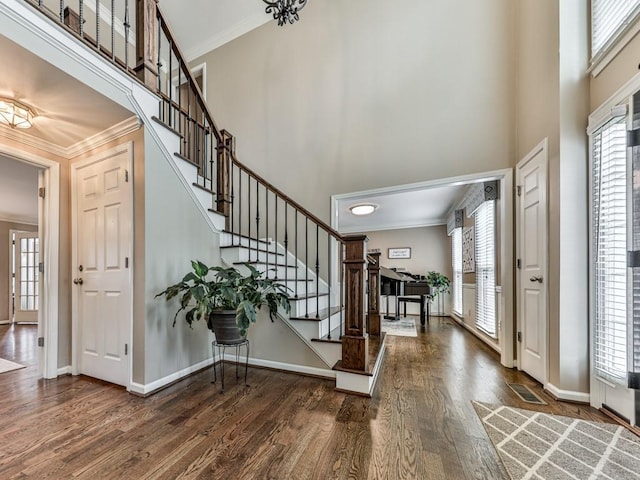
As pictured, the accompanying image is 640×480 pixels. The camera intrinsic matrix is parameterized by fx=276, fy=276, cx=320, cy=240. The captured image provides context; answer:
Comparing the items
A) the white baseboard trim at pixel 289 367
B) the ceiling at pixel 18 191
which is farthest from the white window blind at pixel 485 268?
the ceiling at pixel 18 191

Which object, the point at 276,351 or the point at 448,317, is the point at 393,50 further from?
the point at 448,317

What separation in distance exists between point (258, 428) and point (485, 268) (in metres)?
3.61

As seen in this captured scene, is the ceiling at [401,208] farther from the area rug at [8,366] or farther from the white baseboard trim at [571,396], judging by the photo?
the area rug at [8,366]

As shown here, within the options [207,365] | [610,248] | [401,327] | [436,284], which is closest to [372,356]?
[207,365]

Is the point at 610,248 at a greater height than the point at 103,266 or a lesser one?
greater

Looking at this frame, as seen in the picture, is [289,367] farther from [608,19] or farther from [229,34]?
[229,34]

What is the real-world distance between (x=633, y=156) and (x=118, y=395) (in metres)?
3.85

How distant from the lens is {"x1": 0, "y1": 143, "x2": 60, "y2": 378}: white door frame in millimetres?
2473

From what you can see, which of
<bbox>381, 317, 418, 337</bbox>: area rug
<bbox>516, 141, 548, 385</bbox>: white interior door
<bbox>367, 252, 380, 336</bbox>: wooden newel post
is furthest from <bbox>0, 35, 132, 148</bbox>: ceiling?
<bbox>381, 317, 418, 337</bbox>: area rug

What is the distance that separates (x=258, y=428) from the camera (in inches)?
66.0

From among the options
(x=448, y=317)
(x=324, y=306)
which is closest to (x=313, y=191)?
(x=324, y=306)

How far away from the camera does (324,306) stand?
322 cm

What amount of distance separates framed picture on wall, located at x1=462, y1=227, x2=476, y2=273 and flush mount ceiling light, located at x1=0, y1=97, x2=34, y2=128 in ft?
17.0

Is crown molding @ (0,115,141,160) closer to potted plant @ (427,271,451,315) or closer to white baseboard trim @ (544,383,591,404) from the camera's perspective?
white baseboard trim @ (544,383,591,404)
